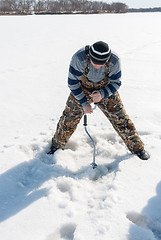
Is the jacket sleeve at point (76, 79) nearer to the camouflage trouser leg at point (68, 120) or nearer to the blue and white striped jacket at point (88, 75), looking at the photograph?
the blue and white striped jacket at point (88, 75)

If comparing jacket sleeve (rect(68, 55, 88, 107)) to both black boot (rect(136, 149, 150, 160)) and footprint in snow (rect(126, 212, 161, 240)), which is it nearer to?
black boot (rect(136, 149, 150, 160))

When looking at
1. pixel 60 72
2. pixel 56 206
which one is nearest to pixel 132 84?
pixel 60 72

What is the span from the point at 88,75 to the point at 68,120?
2.08ft

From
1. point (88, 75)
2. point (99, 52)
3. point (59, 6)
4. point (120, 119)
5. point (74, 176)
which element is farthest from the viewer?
point (59, 6)

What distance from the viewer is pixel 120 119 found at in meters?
2.75

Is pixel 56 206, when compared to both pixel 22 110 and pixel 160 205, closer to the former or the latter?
pixel 160 205

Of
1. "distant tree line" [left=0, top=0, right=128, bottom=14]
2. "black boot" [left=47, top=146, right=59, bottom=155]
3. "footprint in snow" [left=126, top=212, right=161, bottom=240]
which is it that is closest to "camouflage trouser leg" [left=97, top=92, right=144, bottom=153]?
"black boot" [left=47, top=146, right=59, bottom=155]

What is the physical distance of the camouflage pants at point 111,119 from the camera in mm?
2703

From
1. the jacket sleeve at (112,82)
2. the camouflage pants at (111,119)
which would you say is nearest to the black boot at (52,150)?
the camouflage pants at (111,119)

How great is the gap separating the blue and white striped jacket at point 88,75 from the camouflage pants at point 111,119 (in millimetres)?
160

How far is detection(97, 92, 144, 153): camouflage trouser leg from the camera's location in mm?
2693

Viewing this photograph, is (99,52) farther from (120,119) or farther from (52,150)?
(52,150)

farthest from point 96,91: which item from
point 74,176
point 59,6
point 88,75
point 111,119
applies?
point 59,6

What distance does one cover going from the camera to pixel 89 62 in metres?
2.39
